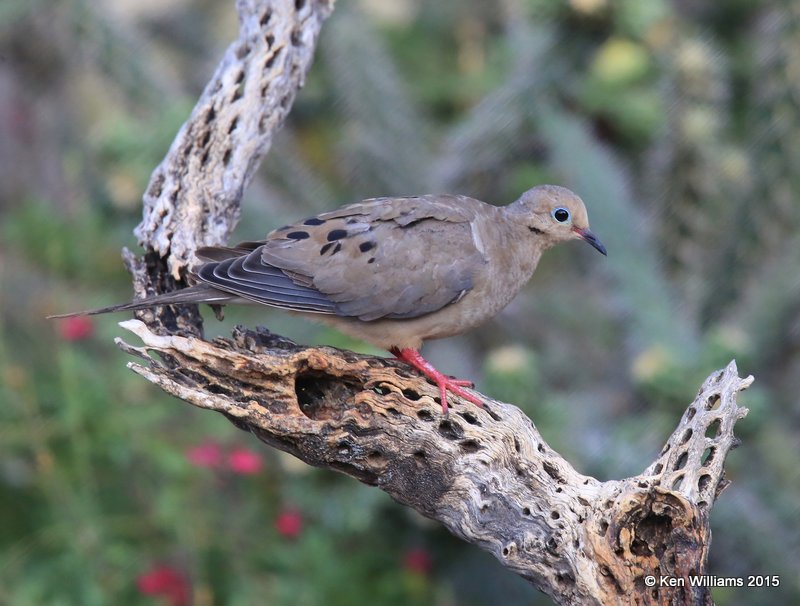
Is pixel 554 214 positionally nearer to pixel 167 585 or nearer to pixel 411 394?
pixel 411 394

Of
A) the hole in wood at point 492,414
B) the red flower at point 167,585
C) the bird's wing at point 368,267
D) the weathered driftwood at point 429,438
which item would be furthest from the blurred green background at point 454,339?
the weathered driftwood at point 429,438

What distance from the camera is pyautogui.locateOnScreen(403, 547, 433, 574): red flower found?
18.6ft

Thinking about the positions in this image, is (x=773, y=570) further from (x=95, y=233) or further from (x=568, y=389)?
(x=95, y=233)

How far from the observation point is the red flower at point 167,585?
5.23 metres

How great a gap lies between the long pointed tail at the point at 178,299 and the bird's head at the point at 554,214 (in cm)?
136

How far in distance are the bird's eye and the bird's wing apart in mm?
495

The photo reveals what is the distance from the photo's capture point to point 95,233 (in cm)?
626

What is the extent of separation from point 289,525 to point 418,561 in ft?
2.47

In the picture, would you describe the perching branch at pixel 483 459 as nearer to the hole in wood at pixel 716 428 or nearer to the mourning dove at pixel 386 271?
the hole in wood at pixel 716 428

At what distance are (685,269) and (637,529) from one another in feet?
13.1

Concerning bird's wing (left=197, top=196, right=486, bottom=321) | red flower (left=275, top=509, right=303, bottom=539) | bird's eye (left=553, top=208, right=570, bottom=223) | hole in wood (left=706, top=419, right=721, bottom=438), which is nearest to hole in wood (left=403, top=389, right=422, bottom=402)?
bird's wing (left=197, top=196, right=486, bottom=321)

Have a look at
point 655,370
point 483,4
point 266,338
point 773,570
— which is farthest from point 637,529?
point 483,4

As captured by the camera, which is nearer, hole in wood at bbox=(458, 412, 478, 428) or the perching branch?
the perching branch

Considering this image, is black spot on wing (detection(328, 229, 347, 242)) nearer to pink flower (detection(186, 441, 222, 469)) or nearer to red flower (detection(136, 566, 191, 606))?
pink flower (detection(186, 441, 222, 469))
